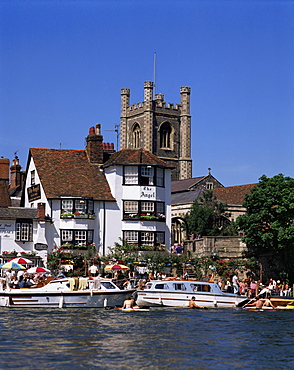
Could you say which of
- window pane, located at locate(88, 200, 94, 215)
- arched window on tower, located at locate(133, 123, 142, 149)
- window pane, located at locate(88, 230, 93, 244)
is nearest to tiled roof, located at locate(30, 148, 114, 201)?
window pane, located at locate(88, 200, 94, 215)

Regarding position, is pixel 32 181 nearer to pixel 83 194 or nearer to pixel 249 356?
pixel 83 194

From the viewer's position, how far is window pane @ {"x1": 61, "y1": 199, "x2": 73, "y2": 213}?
7006 cm

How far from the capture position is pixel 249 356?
107 feet

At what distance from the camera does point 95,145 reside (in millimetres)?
75938

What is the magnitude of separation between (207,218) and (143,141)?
48.7m

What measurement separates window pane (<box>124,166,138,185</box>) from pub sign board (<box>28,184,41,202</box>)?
326 inches

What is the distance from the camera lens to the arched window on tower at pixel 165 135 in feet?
500

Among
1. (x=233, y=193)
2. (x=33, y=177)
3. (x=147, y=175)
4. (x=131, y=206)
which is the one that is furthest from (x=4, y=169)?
(x=233, y=193)

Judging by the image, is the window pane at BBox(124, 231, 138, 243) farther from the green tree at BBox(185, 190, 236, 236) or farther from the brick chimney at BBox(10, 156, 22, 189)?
the green tree at BBox(185, 190, 236, 236)

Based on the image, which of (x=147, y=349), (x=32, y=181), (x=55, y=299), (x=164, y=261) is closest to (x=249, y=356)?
(x=147, y=349)

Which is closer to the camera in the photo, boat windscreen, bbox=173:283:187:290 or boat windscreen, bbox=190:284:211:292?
boat windscreen, bbox=173:283:187:290

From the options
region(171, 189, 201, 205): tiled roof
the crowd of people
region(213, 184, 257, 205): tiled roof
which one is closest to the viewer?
the crowd of people

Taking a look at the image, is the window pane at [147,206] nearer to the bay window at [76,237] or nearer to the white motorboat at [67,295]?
the bay window at [76,237]

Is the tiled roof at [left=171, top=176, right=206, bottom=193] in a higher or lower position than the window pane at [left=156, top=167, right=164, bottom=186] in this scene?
higher
